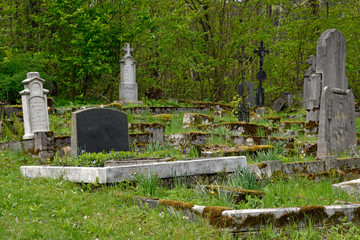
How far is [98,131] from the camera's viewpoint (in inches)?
345

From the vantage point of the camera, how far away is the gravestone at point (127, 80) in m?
19.2

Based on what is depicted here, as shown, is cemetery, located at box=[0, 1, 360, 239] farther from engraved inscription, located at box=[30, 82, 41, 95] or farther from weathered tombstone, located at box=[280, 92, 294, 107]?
weathered tombstone, located at box=[280, 92, 294, 107]

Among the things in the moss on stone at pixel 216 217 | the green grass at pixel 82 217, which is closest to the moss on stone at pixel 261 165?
the green grass at pixel 82 217

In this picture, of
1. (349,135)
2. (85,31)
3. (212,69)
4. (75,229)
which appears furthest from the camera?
(212,69)

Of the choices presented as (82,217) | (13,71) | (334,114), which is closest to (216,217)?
(82,217)

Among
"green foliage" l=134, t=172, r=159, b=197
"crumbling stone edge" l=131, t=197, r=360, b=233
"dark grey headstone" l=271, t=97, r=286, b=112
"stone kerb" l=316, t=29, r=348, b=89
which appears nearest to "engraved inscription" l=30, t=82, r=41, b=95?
"green foliage" l=134, t=172, r=159, b=197

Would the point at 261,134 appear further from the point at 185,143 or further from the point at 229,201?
the point at 229,201

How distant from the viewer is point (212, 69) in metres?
21.6

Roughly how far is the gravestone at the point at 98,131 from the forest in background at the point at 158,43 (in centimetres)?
885

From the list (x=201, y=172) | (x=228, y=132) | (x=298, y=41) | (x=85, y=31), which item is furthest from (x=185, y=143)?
(x=298, y=41)

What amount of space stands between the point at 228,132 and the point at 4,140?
5.85m

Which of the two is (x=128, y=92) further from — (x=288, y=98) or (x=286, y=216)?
(x=286, y=216)

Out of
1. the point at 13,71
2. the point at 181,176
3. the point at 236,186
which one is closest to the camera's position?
the point at 236,186

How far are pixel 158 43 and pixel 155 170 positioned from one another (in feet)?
51.2
